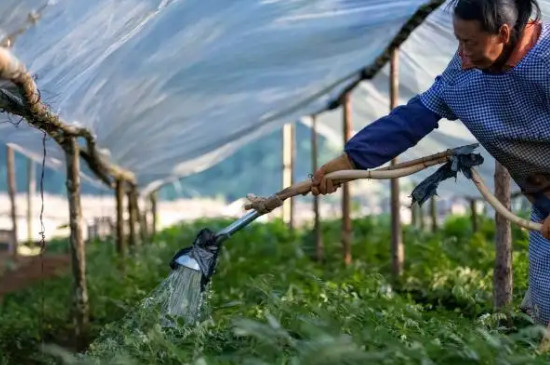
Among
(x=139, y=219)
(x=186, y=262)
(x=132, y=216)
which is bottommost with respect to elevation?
(x=139, y=219)

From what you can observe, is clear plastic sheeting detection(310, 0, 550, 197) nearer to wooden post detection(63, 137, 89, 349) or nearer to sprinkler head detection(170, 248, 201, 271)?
sprinkler head detection(170, 248, 201, 271)

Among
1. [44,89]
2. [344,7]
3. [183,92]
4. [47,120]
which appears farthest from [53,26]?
[183,92]

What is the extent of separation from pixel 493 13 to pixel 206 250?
1339 millimetres

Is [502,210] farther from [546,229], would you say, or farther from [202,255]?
[202,255]

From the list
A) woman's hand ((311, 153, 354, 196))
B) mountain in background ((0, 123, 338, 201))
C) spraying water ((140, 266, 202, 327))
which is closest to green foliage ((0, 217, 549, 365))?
spraying water ((140, 266, 202, 327))

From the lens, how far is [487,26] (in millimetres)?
3244

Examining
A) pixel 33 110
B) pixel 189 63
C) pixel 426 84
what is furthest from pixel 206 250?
pixel 426 84

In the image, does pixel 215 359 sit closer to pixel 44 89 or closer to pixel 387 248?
pixel 44 89

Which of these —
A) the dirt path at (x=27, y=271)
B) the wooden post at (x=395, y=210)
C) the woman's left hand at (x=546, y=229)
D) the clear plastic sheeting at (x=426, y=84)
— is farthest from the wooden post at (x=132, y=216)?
the woman's left hand at (x=546, y=229)

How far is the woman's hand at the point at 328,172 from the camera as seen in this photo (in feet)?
12.0

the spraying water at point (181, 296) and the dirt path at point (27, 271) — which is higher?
the spraying water at point (181, 296)

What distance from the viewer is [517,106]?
346cm

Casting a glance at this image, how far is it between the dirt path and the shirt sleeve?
213 inches

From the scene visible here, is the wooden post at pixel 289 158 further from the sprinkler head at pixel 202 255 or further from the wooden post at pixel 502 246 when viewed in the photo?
the sprinkler head at pixel 202 255
